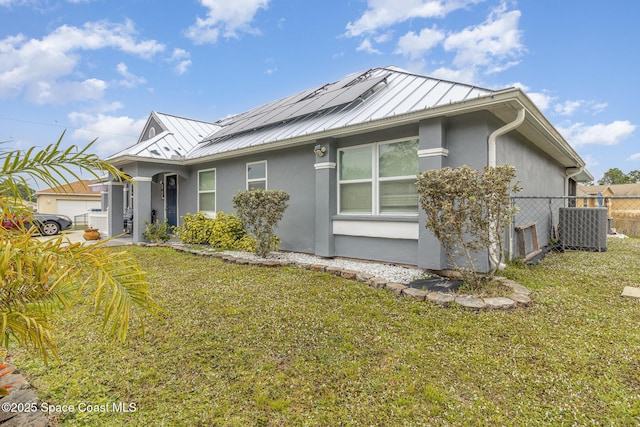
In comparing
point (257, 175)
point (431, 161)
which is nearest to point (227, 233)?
point (257, 175)

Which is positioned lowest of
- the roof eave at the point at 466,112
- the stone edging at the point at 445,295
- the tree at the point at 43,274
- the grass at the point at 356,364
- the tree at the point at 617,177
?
the grass at the point at 356,364

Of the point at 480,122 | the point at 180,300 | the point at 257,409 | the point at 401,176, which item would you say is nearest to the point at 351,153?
the point at 401,176

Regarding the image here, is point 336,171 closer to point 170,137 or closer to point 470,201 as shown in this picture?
point 470,201

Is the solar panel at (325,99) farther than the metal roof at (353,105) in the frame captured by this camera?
Yes

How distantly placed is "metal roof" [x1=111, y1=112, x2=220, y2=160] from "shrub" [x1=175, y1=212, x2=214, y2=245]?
2402 mm

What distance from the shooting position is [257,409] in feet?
6.86

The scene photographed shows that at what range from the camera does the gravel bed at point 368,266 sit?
16.7 ft

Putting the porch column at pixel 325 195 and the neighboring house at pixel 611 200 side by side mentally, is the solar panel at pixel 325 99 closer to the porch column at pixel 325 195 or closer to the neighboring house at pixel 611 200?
the porch column at pixel 325 195

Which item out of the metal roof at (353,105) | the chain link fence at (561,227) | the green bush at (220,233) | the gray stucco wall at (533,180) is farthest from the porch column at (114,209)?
the chain link fence at (561,227)

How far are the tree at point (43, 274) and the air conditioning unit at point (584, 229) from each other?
10034 millimetres

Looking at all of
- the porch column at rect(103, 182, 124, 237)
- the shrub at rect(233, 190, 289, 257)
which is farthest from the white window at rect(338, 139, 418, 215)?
the porch column at rect(103, 182, 124, 237)

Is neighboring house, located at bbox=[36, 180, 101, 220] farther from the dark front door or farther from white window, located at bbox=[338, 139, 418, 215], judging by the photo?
white window, located at bbox=[338, 139, 418, 215]

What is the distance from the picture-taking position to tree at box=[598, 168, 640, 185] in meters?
45.8

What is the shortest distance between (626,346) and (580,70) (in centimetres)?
1188
